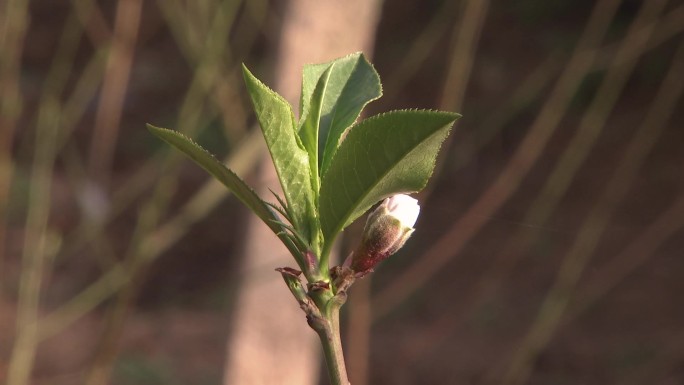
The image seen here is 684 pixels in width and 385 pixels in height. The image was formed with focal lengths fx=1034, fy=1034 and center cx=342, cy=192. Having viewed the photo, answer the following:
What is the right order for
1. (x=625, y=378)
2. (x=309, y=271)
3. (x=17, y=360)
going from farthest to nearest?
(x=625, y=378), (x=17, y=360), (x=309, y=271)

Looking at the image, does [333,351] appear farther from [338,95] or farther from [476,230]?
[476,230]

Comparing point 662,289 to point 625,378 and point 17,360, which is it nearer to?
point 625,378

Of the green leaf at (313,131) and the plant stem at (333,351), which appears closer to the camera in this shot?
the plant stem at (333,351)

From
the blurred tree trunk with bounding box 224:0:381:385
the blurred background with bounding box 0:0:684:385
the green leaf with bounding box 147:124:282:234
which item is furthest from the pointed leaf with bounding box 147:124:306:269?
the blurred background with bounding box 0:0:684:385

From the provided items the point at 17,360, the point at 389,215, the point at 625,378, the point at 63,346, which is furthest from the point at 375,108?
the point at 389,215

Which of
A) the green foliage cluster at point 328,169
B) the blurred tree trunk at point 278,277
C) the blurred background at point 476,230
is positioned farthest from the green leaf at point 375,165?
the blurred background at point 476,230

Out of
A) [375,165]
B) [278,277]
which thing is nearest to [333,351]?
[375,165]

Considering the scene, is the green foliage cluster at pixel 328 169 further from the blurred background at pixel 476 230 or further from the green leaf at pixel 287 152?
the blurred background at pixel 476 230
